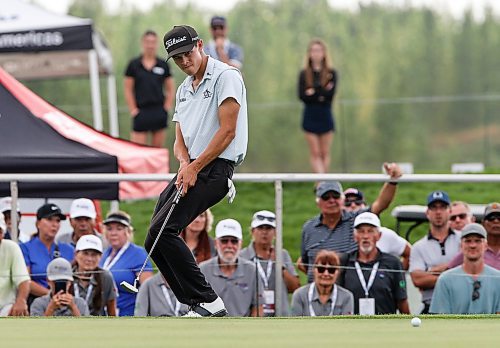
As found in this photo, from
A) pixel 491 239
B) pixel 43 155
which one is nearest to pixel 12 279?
pixel 43 155

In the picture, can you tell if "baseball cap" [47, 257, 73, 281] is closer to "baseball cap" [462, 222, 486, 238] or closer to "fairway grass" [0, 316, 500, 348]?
"fairway grass" [0, 316, 500, 348]

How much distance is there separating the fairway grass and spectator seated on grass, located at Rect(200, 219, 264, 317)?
2877 millimetres

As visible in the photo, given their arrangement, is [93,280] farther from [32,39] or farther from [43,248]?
[32,39]

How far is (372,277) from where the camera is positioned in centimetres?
1241

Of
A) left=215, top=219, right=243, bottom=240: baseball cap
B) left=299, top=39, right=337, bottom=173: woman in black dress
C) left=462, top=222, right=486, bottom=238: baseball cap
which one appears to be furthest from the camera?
left=299, top=39, right=337, bottom=173: woman in black dress

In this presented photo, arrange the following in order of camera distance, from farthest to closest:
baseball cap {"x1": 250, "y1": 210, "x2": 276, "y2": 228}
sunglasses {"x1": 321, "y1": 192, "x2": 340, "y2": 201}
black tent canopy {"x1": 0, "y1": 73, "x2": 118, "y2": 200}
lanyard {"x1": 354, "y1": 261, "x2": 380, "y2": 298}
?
sunglasses {"x1": 321, "y1": 192, "x2": 340, "y2": 201}, black tent canopy {"x1": 0, "y1": 73, "x2": 118, "y2": 200}, baseball cap {"x1": 250, "y1": 210, "x2": 276, "y2": 228}, lanyard {"x1": 354, "y1": 261, "x2": 380, "y2": 298}

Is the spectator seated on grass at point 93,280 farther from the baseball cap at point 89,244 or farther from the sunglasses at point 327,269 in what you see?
the sunglasses at point 327,269

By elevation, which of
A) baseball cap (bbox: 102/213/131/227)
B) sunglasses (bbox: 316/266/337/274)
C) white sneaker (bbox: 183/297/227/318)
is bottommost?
white sneaker (bbox: 183/297/227/318)

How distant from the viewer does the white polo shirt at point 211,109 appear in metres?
10.2

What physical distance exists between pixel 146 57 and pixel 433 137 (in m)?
14.3

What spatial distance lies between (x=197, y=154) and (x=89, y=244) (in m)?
2.47

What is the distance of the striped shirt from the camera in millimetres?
12930

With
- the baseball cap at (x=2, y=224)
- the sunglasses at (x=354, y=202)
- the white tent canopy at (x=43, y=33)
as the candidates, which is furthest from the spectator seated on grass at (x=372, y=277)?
the white tent canopy at (x=43, y=33)

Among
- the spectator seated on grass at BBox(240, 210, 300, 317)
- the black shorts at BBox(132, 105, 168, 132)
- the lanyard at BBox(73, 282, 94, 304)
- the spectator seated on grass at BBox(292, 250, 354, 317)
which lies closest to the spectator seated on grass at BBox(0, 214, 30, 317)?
the lanyard at BBox(73, 282, 94, 304)
